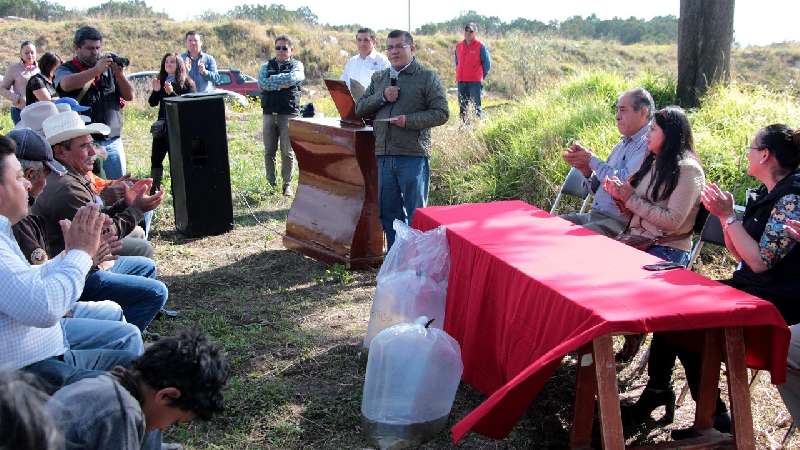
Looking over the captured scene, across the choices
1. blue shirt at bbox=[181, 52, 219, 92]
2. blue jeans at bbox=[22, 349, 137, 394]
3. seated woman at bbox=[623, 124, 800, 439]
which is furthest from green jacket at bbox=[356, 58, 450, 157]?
blue shirt at bbox=[181, 52, 219, 92]

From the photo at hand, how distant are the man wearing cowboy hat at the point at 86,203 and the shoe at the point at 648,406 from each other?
98.9 inches

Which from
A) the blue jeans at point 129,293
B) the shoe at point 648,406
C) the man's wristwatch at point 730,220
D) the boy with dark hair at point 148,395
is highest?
the man's wristwatch at point 730,220

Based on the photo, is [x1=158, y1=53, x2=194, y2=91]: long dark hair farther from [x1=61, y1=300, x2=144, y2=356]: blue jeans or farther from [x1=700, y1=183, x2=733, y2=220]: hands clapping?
[x1=700, y1=183, x2=733, y2=220]: hands clapping

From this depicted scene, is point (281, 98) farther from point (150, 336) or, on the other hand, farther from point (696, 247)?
point (696, 247)

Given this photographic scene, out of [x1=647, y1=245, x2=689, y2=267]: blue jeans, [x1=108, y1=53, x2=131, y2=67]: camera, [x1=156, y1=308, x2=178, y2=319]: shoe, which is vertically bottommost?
[x1=156, y1=308, x2=178, y2=319]: shoe

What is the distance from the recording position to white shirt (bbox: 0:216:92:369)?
8.54 ft

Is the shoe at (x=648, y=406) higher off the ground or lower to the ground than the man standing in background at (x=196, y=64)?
lower

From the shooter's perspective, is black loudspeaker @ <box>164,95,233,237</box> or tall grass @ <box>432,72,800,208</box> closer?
tall grass @ <box>432,72,800,208</box>

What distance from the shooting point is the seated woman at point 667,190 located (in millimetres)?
4383

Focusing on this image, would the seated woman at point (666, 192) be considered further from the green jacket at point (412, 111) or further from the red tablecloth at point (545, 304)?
the green jacket at point (412, 111)

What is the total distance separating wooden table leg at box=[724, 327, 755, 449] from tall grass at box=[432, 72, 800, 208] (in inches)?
145

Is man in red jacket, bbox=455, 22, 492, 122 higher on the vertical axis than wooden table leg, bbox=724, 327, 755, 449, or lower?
higher

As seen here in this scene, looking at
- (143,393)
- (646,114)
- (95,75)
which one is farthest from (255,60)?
(143,393)

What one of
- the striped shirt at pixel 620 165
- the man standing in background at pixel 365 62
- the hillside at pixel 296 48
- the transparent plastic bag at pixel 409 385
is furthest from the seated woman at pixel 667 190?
the hillside at pixel 296 48
